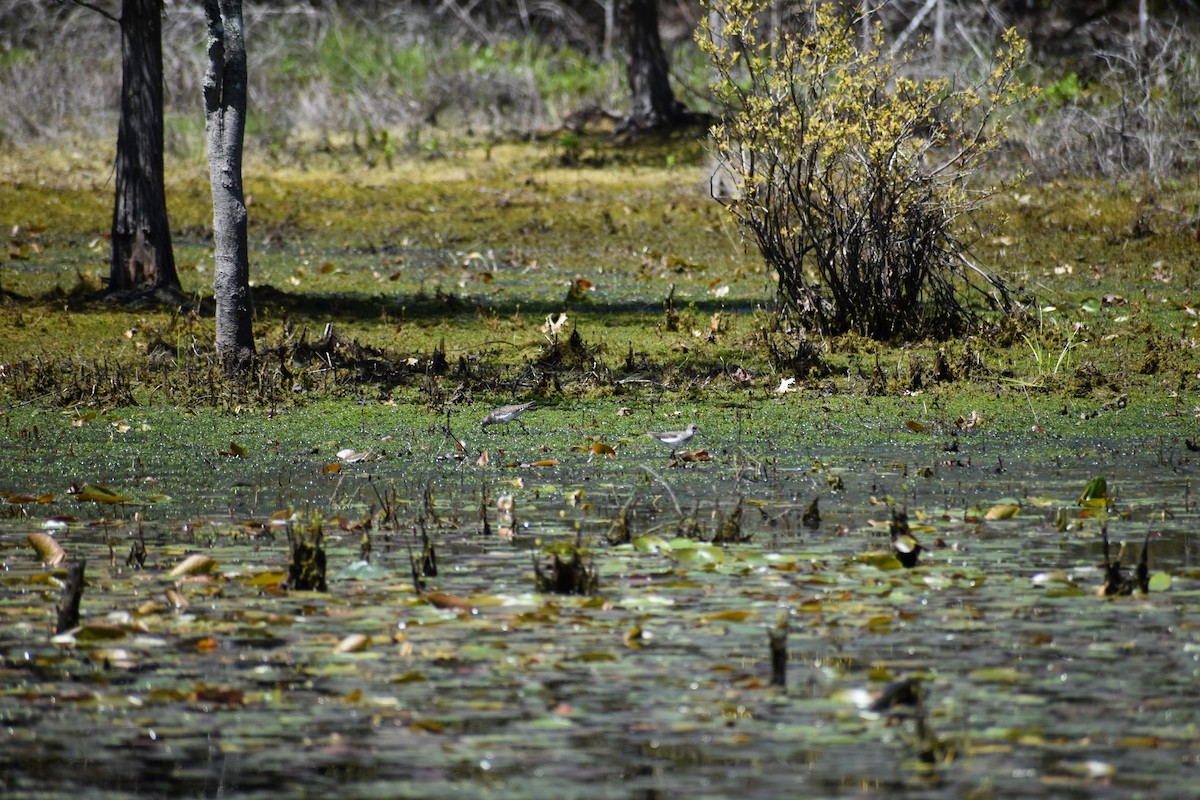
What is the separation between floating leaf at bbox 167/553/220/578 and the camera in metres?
5.99

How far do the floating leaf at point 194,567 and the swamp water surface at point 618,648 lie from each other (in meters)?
0.03

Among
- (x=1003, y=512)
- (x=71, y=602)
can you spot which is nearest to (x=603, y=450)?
(x=1003, y=512)

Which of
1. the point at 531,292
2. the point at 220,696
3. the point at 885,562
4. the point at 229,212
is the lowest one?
the point at 220,696

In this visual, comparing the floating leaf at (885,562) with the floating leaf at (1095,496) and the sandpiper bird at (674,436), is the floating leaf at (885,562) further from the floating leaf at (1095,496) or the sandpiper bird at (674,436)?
the sandpiper bird at (674,436)

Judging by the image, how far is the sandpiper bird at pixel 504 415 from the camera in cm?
930

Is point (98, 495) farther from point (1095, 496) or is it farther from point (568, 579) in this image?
point (1095, 496)

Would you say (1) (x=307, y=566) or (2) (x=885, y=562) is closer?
→ (1) (x=307, y=566)

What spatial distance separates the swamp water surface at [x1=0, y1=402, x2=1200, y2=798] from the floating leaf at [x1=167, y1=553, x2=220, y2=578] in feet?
0.10

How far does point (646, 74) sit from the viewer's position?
2381 cm

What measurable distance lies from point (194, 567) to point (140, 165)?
813cm

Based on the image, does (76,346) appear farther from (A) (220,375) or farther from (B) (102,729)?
(B) (102,729)

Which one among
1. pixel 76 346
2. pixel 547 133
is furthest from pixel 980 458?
pixel 547 133

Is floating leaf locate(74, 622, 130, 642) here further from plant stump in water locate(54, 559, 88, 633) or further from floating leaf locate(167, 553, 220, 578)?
floating leaf locate(167, 553, 220, 578)

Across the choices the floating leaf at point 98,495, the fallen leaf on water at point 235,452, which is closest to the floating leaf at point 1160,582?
the floating leaf at point 98,495
